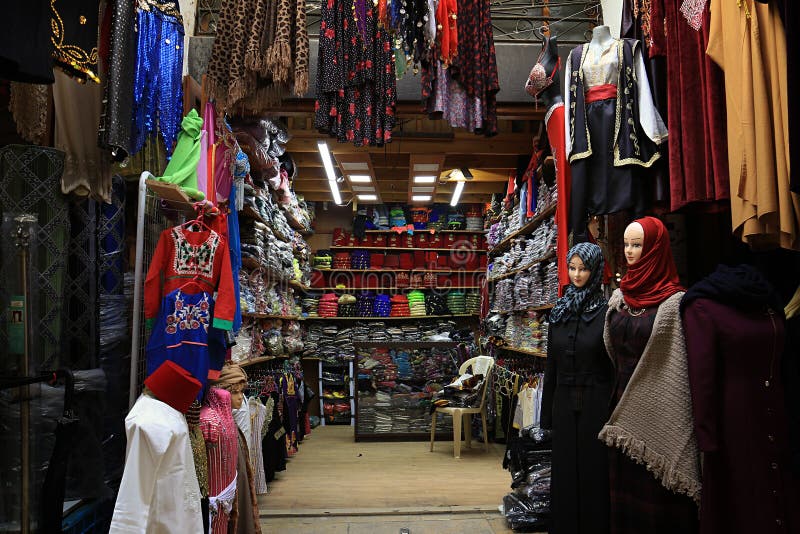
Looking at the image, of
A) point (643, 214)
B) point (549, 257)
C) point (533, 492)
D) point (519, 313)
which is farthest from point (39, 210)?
point (519, 313)

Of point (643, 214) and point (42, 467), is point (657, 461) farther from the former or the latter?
point (42, 467)

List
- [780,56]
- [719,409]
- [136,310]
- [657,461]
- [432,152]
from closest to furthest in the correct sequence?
[780,56], [719,409], [657,461], [136,310], [432,152]

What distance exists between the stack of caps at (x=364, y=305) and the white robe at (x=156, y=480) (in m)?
6.80

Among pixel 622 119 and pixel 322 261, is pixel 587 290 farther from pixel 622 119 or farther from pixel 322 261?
pixel 322 261

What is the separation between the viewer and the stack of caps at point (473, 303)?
8.95m

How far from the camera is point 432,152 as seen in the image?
19.6 ft

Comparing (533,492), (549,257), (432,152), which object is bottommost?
(533,492)

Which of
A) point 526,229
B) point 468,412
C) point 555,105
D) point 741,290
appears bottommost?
point 468,412

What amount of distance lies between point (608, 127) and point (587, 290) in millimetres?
817

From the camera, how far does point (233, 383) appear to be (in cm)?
334

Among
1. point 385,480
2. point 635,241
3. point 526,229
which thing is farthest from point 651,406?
point 526,229

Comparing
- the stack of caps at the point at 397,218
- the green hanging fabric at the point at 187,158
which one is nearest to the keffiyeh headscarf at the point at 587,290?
the green hanging fabric at the point at 187,158

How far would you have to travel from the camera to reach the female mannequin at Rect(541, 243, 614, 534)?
280 centimetres

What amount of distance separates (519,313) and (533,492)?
274 centimetres
